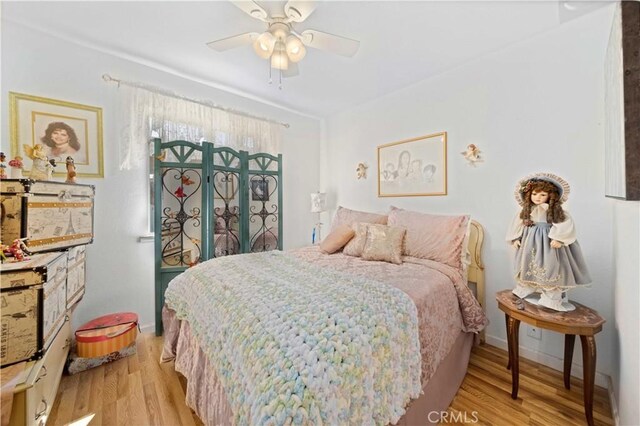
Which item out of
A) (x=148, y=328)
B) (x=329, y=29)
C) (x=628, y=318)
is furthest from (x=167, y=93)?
(x=628, y=318)

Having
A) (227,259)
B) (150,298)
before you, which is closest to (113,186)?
(150,298)

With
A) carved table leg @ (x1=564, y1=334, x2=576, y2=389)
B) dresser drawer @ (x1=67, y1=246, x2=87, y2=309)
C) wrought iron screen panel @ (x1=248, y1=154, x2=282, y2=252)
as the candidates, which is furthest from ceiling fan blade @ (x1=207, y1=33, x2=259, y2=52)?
carved table leg @ (x1=564, y1=334, x2=576, y2=389)

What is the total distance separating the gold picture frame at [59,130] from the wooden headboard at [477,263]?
3372mm

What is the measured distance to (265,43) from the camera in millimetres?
1573

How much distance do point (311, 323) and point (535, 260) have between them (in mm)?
1428

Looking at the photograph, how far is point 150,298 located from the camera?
8.05ft

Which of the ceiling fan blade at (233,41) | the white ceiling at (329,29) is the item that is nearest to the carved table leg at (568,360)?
the white ceiling at (329,29)

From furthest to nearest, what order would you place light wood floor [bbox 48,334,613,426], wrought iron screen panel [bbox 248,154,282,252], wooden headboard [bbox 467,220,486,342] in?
wrought iron screen panel [bbox 248,154,282,252], wooden headboard [bbox 467,220,486,342], light wood floor [bbox 48,334,613,426]

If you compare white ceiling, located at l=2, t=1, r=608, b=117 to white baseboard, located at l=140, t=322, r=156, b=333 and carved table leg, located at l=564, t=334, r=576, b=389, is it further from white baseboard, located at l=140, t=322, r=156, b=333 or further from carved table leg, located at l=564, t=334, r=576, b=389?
white baseboard, located at l=140, t=322, r=156, b=333

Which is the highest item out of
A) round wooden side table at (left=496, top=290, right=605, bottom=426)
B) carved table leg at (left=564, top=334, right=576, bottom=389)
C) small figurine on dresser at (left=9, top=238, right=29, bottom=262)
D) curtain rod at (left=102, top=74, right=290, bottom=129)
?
curtain rod at (left=102, top=74, right=290, bottom=129)

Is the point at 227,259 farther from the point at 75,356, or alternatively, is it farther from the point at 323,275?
the point at 75,356

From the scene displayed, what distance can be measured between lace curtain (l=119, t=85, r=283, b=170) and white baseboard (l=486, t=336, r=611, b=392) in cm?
316

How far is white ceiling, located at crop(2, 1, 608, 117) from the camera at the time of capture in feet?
5.42

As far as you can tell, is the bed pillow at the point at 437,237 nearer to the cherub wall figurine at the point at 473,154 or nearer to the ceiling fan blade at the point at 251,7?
the cherub wall figurine at the point at 473,154
